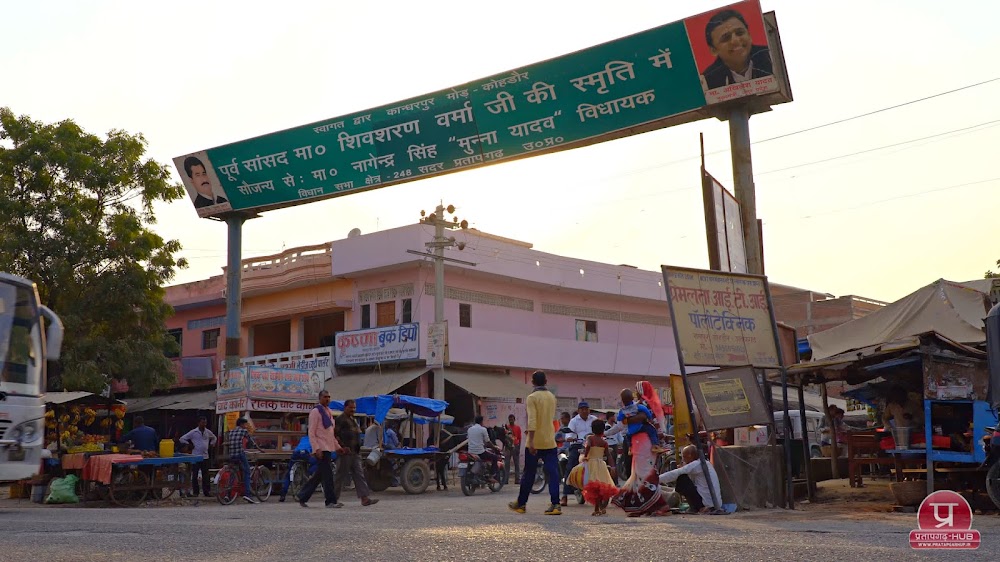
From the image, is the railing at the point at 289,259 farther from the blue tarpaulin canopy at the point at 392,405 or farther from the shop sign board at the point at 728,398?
the shop sign board at the point at 728,398

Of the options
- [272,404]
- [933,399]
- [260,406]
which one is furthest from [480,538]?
[272,404]

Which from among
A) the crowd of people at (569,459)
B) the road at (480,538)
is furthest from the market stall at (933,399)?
the crowd of people at (569,459)

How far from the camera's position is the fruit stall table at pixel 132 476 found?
679 inches

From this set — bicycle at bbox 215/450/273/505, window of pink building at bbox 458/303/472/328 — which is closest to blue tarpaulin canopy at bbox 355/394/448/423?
bicycle at bbox 215/450/273/505

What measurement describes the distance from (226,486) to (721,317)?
9.50 m

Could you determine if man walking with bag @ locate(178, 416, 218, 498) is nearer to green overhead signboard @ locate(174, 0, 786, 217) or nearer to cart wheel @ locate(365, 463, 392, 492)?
cart wheel @ locate(365, 463, 392, 492)

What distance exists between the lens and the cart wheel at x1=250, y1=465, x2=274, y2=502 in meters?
18.2

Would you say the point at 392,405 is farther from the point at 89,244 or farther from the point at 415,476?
the point at 89,244

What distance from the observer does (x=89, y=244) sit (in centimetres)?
2725

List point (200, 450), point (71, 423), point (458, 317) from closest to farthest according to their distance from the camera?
point (200, 450), point (71, 423), point (458, 317)

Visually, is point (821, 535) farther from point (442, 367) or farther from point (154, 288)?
point (154, 288)

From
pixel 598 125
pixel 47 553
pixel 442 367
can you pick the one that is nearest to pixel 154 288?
pixel 442 367

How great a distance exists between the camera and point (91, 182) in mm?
27609

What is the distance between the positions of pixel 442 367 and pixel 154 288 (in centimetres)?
851
